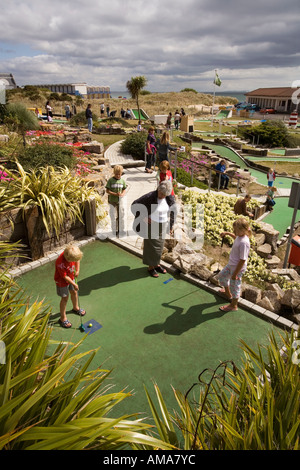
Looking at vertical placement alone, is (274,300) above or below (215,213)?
below

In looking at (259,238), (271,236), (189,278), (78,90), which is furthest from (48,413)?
(78,90)

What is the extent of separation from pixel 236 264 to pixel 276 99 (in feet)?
227

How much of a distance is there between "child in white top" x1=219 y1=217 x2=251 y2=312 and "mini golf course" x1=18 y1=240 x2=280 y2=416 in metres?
0.26

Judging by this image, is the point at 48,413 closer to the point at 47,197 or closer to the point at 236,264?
the point at 236,264

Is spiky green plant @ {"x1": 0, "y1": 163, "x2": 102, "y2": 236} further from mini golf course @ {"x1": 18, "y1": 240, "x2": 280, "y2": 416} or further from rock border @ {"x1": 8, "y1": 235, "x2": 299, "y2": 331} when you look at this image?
mini golf course @ {"x1": 18, "y1": 240, "x2": 280, "y2": 416}

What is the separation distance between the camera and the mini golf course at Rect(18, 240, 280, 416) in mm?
3507

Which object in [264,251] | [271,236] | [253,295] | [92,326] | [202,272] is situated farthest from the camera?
[271,236]

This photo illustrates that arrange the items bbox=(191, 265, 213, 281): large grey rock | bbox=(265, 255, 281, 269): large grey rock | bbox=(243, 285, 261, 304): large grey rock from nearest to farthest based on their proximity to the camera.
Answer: bbox=(243, 285, 261, 304): large grey rock, bbox=(191, 265, 213, 281): large grey rock, bbox=(265, 255, 281, 269): large grey rock

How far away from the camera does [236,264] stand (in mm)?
4375

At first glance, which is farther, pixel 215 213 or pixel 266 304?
pixel 215 213

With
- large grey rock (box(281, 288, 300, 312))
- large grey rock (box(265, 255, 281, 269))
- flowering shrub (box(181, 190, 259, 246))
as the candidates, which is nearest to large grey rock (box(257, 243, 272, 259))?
large grey rock (box(265, 255, 281, 269))
